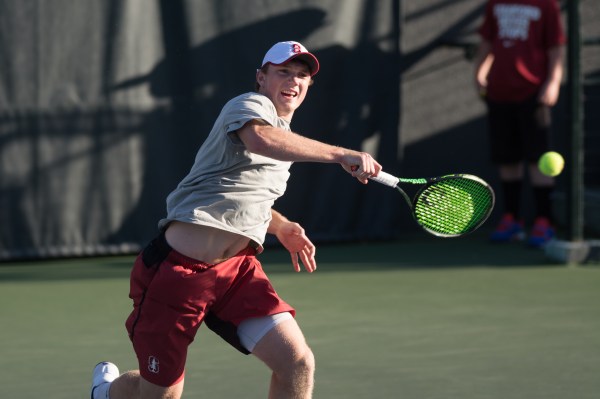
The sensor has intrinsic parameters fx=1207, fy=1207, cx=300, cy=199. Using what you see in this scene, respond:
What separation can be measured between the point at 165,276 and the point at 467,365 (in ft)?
5.27

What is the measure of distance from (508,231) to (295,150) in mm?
5374

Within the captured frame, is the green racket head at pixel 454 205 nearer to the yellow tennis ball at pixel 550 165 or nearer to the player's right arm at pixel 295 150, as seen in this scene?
the player's right arm at pixel 295 150

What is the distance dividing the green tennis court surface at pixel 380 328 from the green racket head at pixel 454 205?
0.74 metres

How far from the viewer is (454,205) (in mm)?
3791

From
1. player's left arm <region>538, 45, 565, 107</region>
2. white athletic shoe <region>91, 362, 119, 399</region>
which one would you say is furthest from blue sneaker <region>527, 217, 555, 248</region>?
white athletic shoe <region>91, 362, 119, 399</region>

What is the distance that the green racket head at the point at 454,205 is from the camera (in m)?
3.76

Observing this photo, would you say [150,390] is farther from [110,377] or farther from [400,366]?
[400,366]

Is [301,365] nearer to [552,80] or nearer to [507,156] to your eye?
[552,80]

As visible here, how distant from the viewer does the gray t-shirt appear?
138 inches

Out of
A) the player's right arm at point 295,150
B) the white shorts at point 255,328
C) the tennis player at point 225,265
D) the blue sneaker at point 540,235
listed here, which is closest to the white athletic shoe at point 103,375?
the tennis player at point 225,265

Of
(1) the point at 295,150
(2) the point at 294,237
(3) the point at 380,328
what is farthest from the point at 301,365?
(3) the point at 380,328

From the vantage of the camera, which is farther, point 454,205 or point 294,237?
point 294,237

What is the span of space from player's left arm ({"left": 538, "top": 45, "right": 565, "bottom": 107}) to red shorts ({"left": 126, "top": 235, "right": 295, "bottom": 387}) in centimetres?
484

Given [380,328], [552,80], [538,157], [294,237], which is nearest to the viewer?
[294,237]
